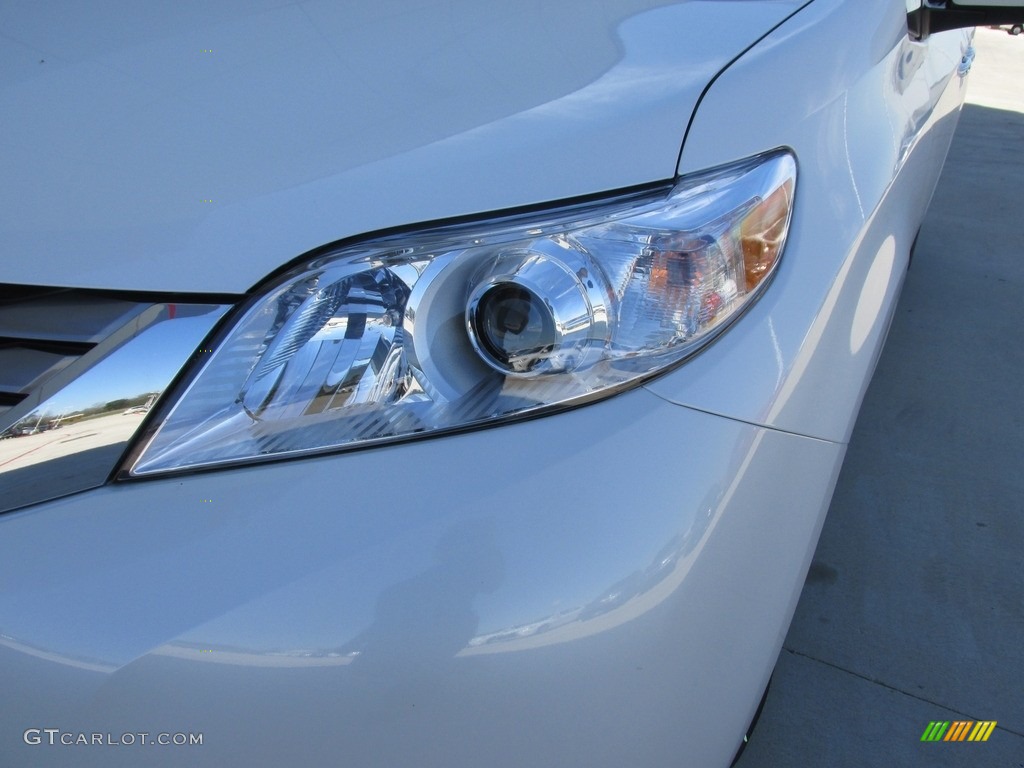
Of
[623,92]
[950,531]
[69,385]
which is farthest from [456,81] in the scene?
[950,531]

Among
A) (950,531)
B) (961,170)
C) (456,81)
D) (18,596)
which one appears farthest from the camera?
(961,170)

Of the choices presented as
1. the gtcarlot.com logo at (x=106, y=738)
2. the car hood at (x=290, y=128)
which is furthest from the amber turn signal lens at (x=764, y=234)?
the gtcarlot.com logo at (x=106, y=738)

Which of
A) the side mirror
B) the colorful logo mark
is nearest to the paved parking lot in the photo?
the colorful logo mark

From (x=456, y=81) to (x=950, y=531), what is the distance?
1.97 meters

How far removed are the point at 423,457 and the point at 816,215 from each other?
62cm

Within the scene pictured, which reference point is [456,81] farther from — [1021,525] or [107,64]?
[1021,525]

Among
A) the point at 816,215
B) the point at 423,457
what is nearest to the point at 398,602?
the point at 423,457

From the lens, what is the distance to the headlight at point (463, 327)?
103 cm

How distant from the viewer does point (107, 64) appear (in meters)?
1.22

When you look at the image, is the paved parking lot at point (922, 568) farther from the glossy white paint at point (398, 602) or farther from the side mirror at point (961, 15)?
the side mirror at point (961, 15)

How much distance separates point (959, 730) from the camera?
1845 mm

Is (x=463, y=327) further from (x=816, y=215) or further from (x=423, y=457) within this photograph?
(x=816, y=215)

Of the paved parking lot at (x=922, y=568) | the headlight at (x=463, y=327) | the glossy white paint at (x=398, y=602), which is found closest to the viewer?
the glossy white paint at (x=398, y=602)

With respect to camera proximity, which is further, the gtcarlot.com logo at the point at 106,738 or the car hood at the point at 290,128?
the car hood at the point at 290,128
